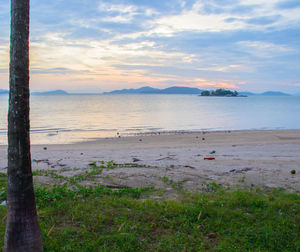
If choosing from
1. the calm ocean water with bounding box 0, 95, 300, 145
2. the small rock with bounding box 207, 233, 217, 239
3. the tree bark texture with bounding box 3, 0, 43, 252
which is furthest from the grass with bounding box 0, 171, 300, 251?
the calm ocean water with bounding box 0, 95, 300, 145

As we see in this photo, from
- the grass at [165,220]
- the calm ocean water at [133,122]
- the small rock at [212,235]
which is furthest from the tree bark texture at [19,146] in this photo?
the calm ocean water at [133,122]

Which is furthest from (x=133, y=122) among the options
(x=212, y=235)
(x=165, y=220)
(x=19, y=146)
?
(x=19, y=146)

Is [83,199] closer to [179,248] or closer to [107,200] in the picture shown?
[107,200]

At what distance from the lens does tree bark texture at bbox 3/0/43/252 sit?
3.64 metres

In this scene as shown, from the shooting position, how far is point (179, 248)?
4.38 metres

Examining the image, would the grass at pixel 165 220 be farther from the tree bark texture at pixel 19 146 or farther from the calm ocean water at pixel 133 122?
the calm ocean water at pixel 133 122

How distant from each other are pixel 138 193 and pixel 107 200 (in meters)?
0.88

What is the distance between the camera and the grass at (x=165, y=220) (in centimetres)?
448

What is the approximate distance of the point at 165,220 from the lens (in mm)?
5230

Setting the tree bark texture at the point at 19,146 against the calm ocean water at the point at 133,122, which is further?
the calm ocean water at the point at 133,122

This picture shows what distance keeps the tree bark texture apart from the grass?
0.61m

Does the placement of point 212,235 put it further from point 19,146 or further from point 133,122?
point 133,122

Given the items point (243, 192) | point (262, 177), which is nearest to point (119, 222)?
point (243, 192)

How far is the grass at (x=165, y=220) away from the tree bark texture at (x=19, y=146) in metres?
0.61
